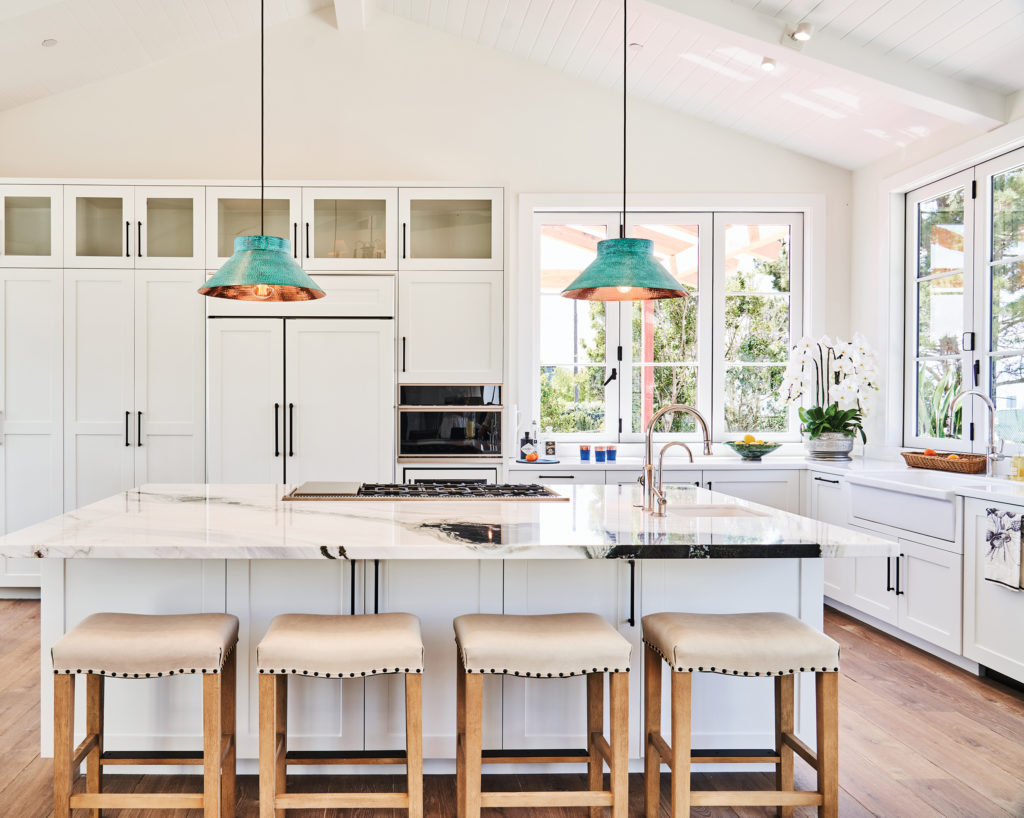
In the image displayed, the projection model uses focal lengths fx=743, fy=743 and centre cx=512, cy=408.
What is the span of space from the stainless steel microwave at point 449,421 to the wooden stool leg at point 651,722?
7.68ft

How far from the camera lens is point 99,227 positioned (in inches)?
171

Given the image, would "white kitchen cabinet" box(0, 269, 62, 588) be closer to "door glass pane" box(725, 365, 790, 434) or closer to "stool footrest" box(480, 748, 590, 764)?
"stool footrest" box(480, 748, 590, 764)

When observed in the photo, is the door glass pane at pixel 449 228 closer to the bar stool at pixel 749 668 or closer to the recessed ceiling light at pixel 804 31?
the recessed ceiling light at pixel 804 31

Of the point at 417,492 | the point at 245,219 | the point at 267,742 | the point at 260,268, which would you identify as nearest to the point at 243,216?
the point at 245,219

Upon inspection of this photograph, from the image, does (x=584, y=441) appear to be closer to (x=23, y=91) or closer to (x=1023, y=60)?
(x=1023, y=60)

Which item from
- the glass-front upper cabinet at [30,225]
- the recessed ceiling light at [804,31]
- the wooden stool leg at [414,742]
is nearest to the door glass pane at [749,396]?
the recessed ceiling light at [804,31]

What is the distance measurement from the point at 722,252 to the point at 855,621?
2.44 meters

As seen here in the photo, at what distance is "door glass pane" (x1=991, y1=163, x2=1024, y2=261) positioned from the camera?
3.59m

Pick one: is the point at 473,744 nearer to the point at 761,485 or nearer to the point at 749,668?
the point at 749,668

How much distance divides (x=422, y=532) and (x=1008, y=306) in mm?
3243

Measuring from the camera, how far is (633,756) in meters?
2.33

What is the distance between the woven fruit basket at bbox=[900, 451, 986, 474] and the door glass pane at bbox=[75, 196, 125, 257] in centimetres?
462

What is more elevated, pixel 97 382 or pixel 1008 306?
pixel 1008 306

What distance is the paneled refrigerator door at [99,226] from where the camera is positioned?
431cm
